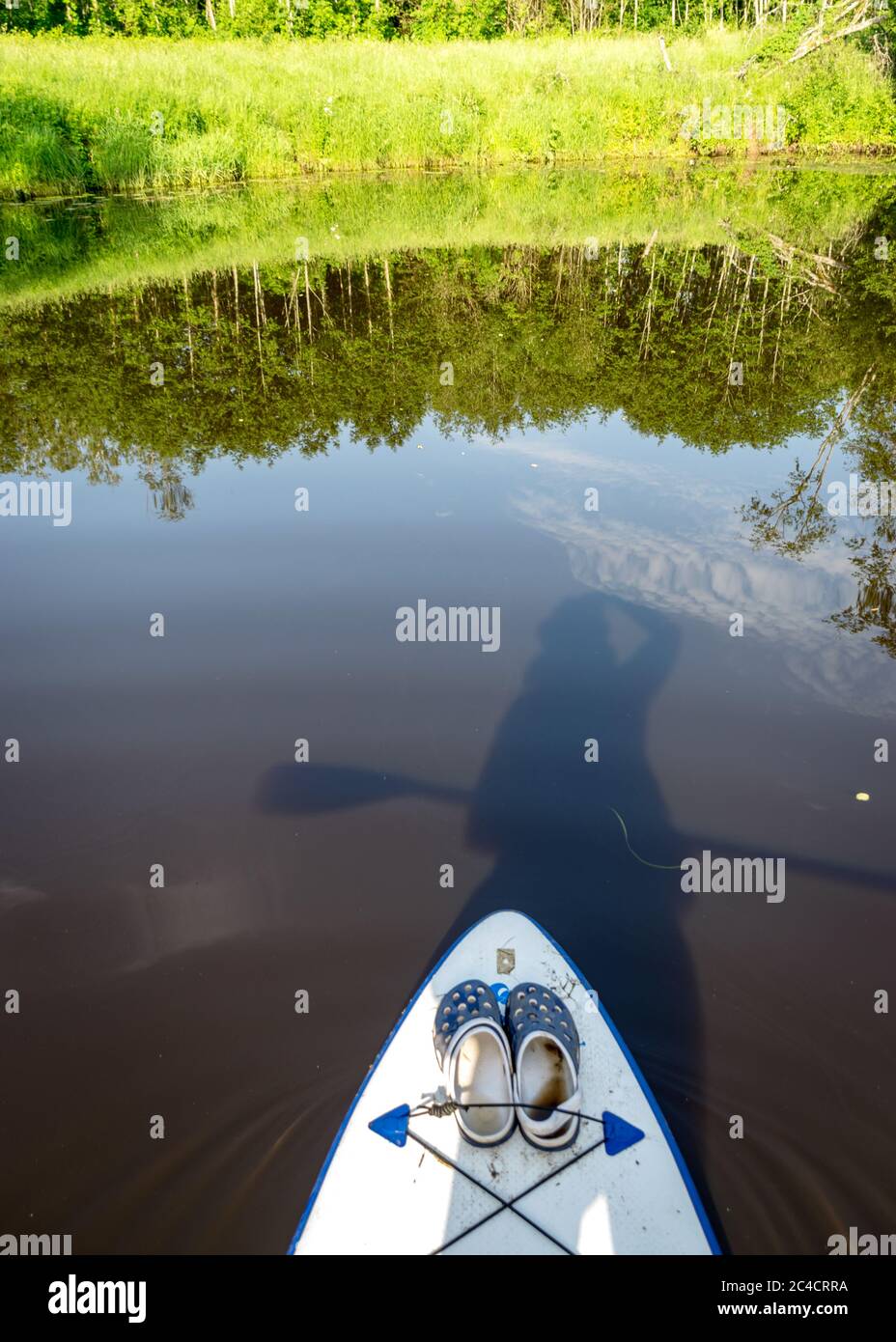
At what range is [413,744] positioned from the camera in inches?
155

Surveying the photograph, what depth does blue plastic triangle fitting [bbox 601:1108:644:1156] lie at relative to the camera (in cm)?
232

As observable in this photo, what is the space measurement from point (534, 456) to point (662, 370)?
2.15 m

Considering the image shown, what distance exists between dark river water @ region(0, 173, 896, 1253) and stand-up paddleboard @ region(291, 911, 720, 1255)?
0.57 feet

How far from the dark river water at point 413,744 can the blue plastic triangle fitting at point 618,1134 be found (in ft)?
0.72

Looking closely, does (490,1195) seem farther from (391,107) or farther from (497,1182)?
(391,107)

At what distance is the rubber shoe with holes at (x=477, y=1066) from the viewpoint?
2.32m

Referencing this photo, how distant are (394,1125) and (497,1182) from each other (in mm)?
329

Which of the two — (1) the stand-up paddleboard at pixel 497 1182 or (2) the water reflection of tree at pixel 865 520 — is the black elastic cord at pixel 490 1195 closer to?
(1) the stand-up paddleboard at pixel 497 1182

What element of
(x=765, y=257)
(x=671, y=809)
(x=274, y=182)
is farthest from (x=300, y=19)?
(x=671, y=809)

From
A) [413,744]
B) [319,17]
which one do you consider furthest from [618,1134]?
[319,17]

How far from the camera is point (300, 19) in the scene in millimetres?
24969

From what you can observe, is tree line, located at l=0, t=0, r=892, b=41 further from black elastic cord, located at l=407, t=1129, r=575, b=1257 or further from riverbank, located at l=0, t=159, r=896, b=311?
black elastic cord, located at l=407, t=1129, r=575, b=1257

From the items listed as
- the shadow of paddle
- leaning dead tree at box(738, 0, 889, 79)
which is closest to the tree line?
leaning dead tree at box(738, 0, 889, 79)
